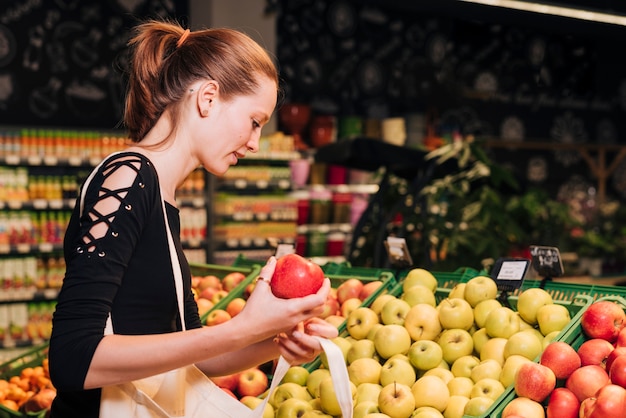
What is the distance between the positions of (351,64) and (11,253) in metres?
4.48

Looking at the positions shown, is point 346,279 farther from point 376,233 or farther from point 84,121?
point 84,121

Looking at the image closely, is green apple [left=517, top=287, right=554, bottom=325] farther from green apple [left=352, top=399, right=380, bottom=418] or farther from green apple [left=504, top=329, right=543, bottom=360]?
green apple [left=352, top=399, right=380, bottom=418]

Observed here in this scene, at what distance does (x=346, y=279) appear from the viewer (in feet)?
9.77

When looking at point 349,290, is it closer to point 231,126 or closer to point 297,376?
point 297,376

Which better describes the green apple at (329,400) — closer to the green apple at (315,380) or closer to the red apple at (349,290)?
the green apple at (315,380)

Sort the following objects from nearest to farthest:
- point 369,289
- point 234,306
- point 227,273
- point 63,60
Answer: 1. point 369,289
2. point 234,306
3. point 227,273
4. point 63,60

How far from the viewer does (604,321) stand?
1.96 m

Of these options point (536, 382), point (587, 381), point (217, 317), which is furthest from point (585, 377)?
point (217, 317)

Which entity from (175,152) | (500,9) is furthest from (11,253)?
(500,9)

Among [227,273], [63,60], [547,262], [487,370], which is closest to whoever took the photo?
[487,370]

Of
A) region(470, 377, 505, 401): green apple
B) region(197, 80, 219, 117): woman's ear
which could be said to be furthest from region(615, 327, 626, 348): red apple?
region(197, 80, 219, 117): woman's ear

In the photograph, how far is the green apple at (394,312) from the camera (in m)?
2.41

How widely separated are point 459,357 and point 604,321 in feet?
1.46

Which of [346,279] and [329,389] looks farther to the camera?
[346,279]
